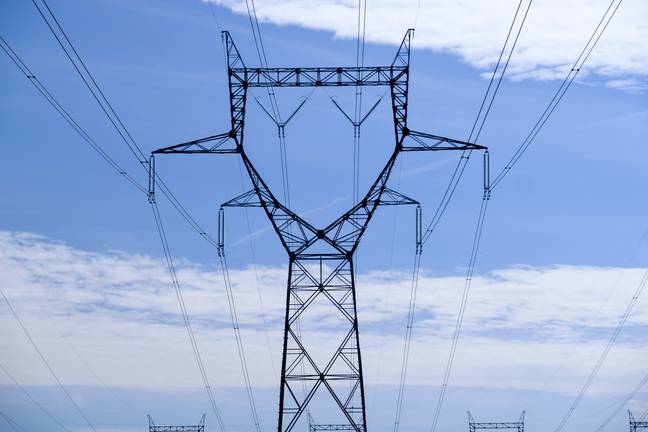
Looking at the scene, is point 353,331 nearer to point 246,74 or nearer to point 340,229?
point 340,229

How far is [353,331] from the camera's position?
53656mm

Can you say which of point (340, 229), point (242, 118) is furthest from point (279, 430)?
point (242, 118)

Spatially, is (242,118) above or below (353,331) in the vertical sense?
above

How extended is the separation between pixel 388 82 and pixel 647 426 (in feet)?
272

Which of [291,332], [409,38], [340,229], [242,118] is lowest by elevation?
[291,332]

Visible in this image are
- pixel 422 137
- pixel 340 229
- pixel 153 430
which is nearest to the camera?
pixel 422 137

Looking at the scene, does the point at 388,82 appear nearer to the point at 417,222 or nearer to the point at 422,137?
the point at 422,137

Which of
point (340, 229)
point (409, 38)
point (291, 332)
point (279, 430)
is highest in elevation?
point (409, 38)

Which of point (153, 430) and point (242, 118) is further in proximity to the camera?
point (153, 430)

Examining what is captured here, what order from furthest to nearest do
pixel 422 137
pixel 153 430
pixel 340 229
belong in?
pixel 153 430, pixel 340 229, pixel 422 137

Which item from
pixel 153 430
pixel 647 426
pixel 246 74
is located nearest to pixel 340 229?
pixel 246 74

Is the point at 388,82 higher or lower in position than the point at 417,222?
higher

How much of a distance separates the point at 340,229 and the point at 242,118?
771 cm

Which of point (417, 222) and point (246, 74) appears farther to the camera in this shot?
point (417, 222)
